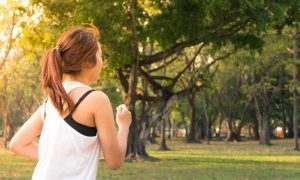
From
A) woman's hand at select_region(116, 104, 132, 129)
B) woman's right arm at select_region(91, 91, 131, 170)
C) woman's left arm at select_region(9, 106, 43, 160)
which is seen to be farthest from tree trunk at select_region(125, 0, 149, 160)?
woman's right arm at select_region(91, 91, 131, 170)

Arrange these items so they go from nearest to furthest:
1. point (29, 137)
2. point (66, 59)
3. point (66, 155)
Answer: point (66, 155)
point (66, 59)
point (29, 137)

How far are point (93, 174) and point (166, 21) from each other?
755 inches

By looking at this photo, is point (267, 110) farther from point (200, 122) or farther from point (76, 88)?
point (76, 88)

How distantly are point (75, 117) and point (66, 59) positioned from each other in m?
0.28

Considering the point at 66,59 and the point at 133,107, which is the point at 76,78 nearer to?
the point at 66,59

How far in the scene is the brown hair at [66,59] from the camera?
8.96 ft

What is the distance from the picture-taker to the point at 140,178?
15914mm

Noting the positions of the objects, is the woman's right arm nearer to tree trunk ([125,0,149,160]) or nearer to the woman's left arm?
the woman's left arm

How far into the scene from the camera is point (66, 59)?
2777 mm

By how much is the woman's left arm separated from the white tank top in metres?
0.23

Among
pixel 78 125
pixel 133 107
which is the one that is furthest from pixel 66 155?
pixel 133 107

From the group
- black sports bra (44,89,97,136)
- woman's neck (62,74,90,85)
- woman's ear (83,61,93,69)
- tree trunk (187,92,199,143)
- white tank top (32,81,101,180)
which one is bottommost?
white tank top (32,81,101,180)

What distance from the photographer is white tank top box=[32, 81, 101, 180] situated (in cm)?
265

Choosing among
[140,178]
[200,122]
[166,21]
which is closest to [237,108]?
[200,122]
